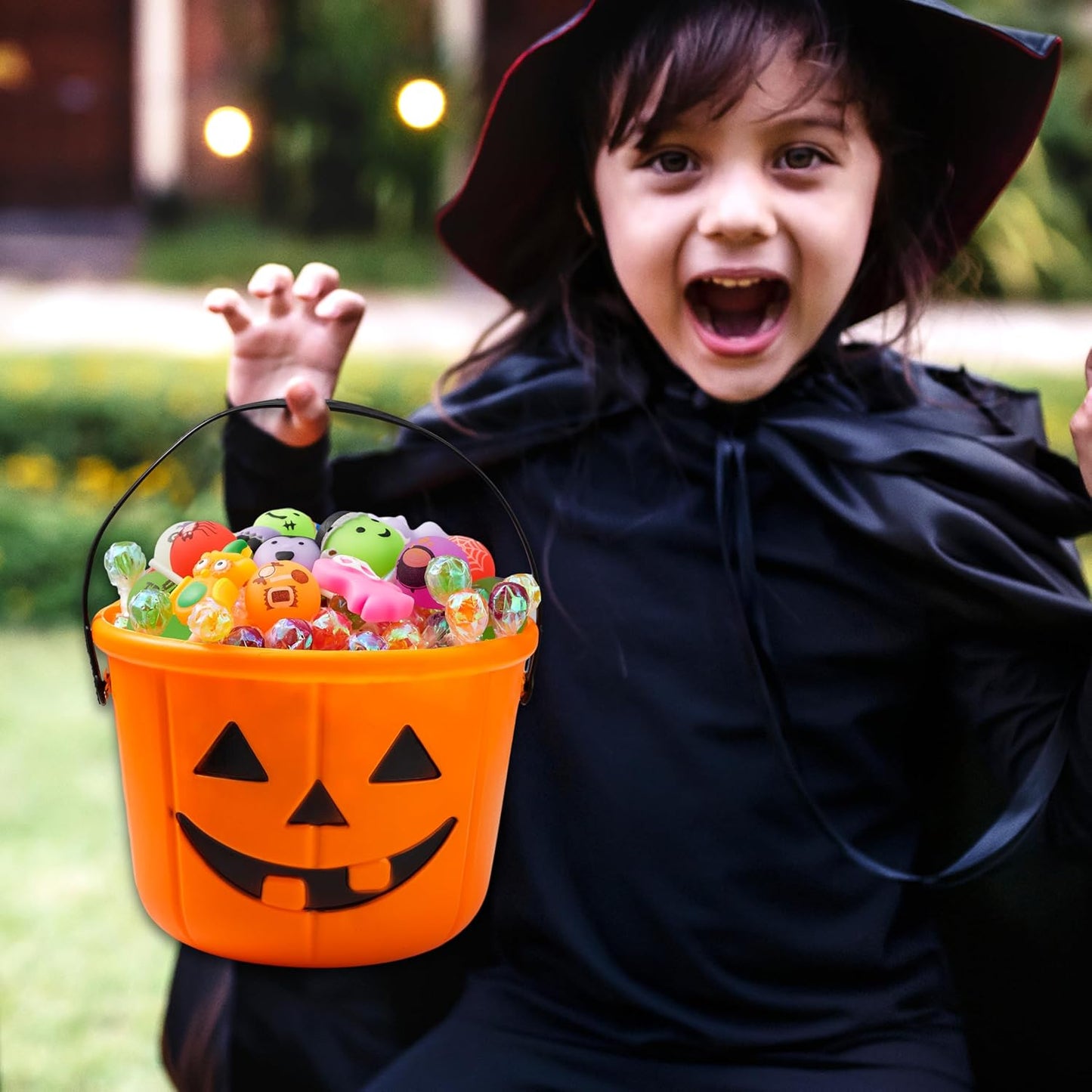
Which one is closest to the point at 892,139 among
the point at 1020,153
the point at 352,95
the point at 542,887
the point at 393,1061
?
the point at 1020,153

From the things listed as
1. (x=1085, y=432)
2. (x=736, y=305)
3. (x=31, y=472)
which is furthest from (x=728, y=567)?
(x=31, y=472)

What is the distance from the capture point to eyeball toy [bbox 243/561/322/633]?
1038 millimetres

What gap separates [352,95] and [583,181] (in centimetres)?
656

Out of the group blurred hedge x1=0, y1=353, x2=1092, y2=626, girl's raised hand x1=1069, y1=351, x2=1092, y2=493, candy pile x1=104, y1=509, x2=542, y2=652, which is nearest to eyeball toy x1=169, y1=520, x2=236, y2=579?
candy pile x1=104, y1=509, x2=542, y2=652

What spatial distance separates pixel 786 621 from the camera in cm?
148

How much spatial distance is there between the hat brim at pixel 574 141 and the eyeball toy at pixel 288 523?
1.80ft

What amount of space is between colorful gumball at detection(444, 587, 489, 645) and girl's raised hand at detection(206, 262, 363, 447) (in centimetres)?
43

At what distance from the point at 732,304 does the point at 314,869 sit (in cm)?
71

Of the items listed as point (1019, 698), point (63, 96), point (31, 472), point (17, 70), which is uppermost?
point (1019, 698)

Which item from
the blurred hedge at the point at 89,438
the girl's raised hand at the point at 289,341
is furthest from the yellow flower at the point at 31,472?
the girl's raised hand at the point at 289,341

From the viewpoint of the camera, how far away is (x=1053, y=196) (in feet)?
25.7

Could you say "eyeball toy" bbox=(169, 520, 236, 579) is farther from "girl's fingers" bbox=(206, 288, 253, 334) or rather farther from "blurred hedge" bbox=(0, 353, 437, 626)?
"blurred hedge" bbox=(0, 353, 437, 626)

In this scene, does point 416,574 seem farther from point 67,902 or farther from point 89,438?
point 89,438

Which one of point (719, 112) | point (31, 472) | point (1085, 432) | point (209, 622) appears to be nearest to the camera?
point (209, 622)
